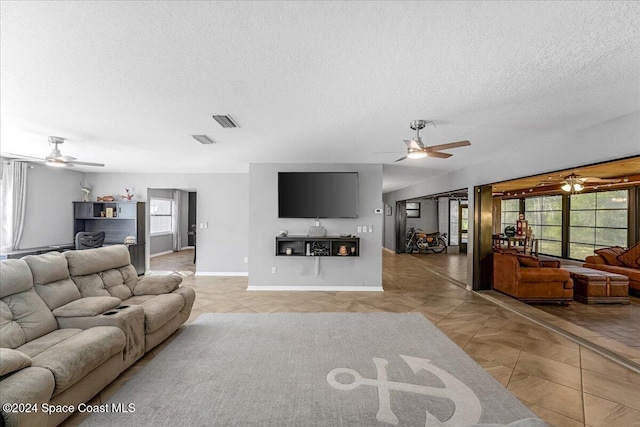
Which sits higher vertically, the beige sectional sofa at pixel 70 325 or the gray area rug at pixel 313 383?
the beige sectional sofa at pixel 70 325

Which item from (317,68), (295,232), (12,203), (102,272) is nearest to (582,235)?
(295,232)

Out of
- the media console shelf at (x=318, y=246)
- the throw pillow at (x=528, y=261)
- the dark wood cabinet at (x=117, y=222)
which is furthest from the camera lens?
the dark wood cabinet at (x=117, y=222)

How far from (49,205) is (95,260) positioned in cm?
463

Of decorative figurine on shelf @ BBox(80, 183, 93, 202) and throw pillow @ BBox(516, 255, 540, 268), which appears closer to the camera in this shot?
throw pillow @ BBox(516, 255, 540, 268)

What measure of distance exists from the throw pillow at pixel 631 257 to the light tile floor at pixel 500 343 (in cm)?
324

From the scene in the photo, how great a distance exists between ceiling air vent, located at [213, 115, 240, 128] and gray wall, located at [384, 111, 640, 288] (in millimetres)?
3836

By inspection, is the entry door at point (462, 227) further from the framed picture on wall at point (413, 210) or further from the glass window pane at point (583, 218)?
the glass window pane at point (583, 218)

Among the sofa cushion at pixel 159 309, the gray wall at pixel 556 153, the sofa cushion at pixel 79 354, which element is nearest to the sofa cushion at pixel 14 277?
the sofa cushion at pixel 79 354

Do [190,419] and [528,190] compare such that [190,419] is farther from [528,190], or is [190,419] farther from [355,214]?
[528,190]

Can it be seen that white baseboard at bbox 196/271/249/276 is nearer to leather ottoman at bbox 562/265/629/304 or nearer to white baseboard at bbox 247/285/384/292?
white baseboard at bbox 247/285/384/292

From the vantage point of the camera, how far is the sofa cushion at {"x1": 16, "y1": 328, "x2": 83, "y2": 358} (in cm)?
226

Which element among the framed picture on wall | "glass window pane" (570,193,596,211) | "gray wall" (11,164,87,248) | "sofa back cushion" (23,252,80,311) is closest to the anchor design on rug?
"sofa back cushion" (23,252,80,311)

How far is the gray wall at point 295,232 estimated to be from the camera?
6164 mm

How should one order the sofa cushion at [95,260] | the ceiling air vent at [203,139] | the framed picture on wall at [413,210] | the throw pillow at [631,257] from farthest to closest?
the framed picture on wall at [413,210] → the throw pillow at [631,257] → the ceiling air vent at [203,139] → the sofa cushion at [95,260]
